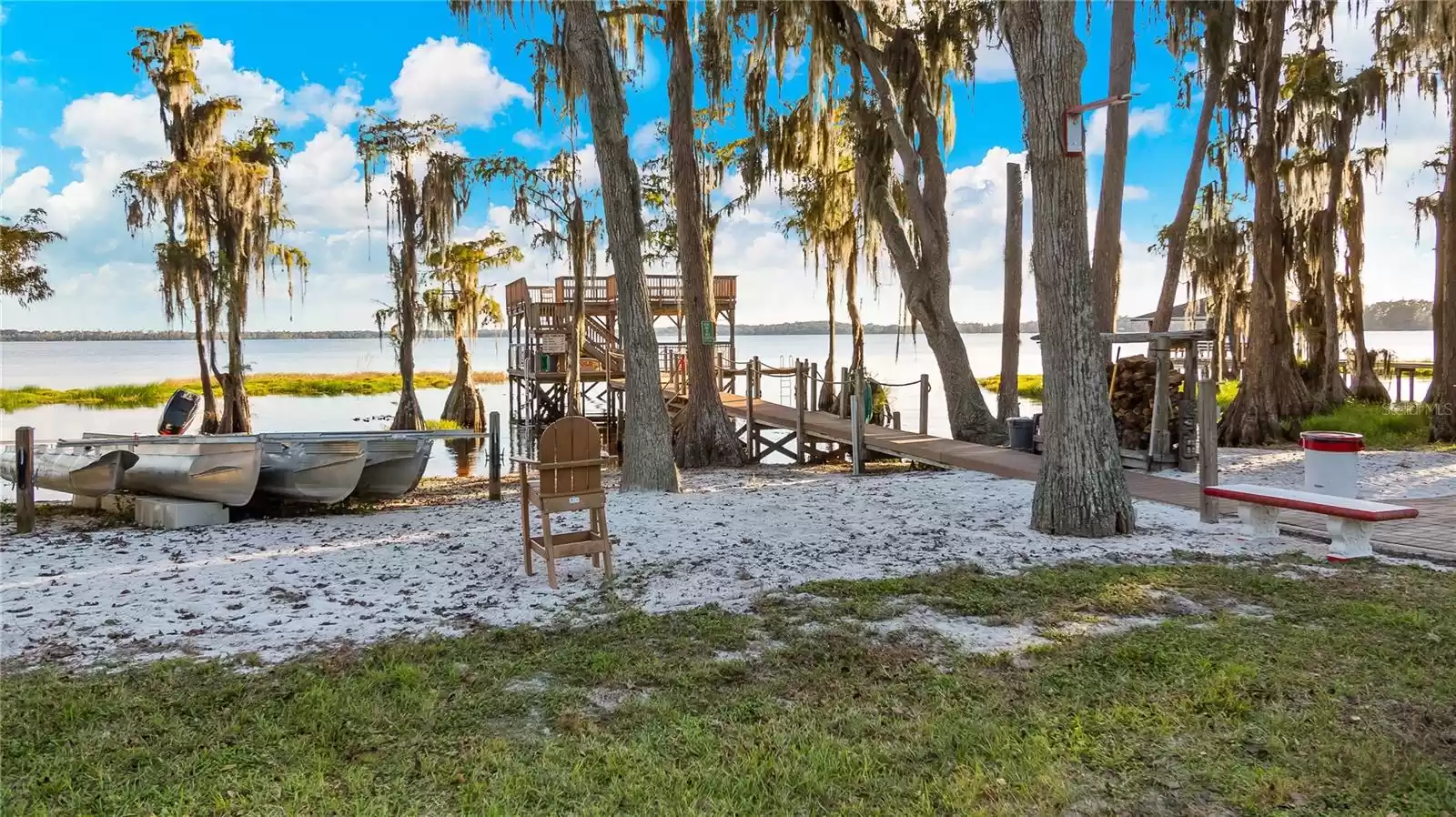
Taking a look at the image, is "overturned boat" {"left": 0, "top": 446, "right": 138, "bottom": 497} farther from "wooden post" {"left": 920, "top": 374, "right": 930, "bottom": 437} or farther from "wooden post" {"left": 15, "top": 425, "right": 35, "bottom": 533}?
"wooden post" {"left": 920, "top": 374, "right": 930, "bottom": 437}

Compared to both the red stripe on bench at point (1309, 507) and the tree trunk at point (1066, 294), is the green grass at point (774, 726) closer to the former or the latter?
the red stripe on bench at point (1309, 507)

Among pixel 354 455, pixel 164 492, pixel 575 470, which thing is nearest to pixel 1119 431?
pixel 575 470

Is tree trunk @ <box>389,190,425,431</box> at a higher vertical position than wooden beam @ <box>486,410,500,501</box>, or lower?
higher

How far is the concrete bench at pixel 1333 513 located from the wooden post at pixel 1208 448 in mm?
599

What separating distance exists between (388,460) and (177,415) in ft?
24.0

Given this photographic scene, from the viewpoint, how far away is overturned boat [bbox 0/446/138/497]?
9695mm

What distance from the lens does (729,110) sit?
18.0 metres

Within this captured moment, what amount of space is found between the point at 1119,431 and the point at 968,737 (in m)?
10.2

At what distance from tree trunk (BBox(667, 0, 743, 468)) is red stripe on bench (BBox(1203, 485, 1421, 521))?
8.72 m

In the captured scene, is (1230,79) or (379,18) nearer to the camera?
(379,18)

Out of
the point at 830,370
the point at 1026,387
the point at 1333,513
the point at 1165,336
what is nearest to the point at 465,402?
the point at 830,370

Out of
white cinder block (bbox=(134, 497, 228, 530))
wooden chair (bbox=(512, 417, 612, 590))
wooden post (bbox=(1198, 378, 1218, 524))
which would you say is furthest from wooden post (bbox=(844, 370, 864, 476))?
white cinder block (bbox=(134, 497, 228, 530))

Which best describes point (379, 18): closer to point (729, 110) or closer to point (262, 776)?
point (729, 110)

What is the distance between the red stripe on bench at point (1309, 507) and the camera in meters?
6.33
